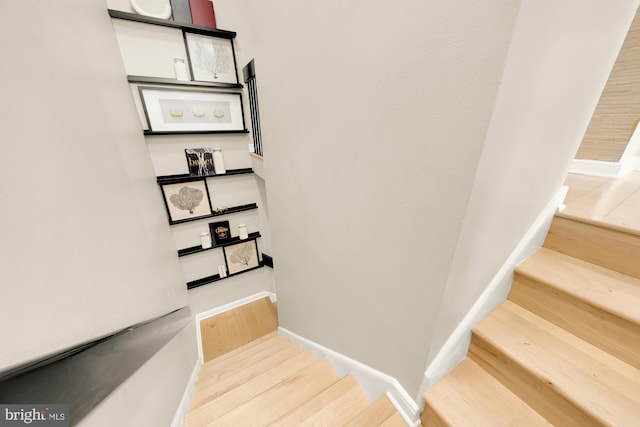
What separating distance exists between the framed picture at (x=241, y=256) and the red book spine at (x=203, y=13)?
7.40 ft

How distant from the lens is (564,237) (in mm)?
1204

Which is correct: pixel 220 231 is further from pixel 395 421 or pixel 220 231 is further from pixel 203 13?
pixel 395 421

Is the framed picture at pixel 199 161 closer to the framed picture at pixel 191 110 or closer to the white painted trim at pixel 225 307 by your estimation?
the framed picture at pixel 191 110

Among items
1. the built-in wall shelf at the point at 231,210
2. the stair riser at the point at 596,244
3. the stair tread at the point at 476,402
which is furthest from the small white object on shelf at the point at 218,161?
the stair riser at the point at 596,244

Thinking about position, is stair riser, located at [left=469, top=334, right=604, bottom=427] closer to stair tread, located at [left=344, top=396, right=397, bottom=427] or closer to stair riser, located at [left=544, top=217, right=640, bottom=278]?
stair tread, located at [left=344, top=396, right=397, bottom=427]

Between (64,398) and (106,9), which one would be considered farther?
(106,9)

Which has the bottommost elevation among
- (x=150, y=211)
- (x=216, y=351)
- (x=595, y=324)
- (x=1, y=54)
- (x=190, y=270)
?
Result: (x=216, y=351)

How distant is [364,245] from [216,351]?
8.39 ft

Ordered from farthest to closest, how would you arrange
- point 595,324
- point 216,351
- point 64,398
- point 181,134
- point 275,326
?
point 275,326, point 216,351, point 181,134, point 595,324, point 64,398

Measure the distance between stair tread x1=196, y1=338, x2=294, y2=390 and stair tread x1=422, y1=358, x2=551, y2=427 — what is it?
4.88ft

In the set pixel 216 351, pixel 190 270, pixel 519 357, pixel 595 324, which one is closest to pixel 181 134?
pixel 190 270

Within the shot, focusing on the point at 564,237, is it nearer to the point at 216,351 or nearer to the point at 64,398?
the point at 64,398

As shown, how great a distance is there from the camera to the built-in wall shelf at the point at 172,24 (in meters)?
1.79

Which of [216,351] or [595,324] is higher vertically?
[595,324]
